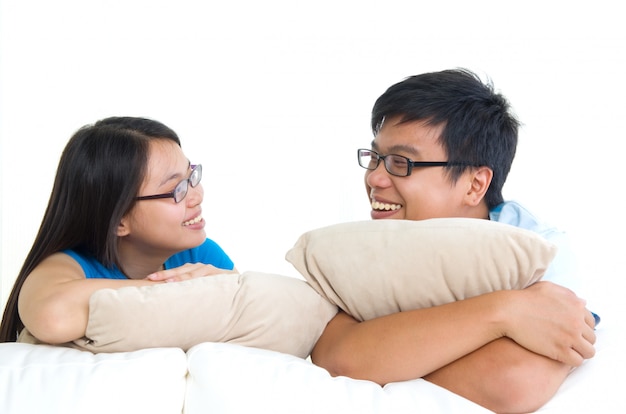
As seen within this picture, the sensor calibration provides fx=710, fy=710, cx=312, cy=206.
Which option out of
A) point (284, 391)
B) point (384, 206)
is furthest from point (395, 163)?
point (284, 391)

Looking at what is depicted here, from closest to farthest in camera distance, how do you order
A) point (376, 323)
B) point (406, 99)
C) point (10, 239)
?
point (376, 323), point (406, 99), point (10, 239)

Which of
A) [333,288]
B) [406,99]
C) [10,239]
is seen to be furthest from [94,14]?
[333,288]

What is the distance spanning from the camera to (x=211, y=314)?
145 centimetres

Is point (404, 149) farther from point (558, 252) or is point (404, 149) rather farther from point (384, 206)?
point (558, 252)

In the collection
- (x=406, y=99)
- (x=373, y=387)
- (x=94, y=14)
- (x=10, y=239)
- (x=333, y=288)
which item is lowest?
(x=10, y=239)

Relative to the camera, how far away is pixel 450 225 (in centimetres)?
143

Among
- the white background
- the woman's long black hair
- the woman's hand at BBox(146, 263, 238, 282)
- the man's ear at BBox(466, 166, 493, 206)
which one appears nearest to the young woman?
the woman's long black hair

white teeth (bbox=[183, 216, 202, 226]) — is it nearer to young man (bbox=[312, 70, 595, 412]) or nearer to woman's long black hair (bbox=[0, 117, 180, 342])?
woman's long black hair (bbox=[0, 117, 180, 342])

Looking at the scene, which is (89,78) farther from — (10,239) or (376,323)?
(376,323)

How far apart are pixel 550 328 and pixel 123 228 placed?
138 centimetres

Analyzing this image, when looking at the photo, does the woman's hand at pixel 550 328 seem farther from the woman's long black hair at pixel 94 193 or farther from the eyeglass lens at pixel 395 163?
the woman's long black hair at pixel 94 193

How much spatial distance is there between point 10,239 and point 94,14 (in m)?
1.44

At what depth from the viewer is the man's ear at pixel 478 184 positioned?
2.12 metres

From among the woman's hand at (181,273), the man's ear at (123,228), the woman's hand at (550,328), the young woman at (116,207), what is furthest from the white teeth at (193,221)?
the woman's hand at (550,328)
